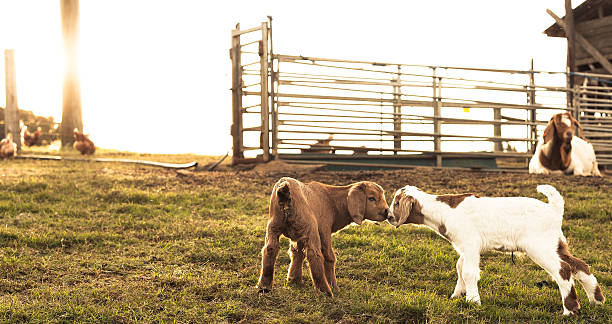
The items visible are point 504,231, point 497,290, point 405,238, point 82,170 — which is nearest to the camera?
point 504,231

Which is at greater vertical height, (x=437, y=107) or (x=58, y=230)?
(x=437, y=107)

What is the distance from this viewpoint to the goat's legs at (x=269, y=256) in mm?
4227

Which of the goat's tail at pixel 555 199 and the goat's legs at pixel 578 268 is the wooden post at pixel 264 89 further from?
the goat's legs at pixel 578 268

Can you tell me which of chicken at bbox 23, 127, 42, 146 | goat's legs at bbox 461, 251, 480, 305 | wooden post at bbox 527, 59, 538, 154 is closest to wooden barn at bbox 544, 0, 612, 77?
wooden post at bbox 527, 59, 538, 154

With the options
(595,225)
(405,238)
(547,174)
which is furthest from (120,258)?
(547,174)

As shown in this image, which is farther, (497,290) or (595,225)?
(595,225)

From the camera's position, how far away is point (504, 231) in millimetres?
4211

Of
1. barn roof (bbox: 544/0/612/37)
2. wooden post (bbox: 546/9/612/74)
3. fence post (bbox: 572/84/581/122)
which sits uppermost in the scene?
barn roof (bbox: 544/0/612/37)

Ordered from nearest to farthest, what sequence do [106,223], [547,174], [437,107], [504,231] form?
[504,231] < [106,223] < [547,174] < [437,107]

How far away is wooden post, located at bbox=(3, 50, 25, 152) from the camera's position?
822 inches

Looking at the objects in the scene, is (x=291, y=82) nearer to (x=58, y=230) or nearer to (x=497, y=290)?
(x=58, y=230)

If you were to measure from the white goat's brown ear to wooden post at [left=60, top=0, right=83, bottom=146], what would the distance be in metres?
19.7

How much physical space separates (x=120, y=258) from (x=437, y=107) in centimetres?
985

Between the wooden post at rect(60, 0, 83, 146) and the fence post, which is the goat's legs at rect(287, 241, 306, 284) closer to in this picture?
the fence post
